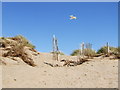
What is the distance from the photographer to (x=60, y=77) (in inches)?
323

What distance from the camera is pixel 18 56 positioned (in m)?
12.3

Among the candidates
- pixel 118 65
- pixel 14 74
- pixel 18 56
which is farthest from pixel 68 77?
pixel 18 56

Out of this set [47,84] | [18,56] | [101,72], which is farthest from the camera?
[18,56]

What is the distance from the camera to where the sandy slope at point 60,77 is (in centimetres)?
729

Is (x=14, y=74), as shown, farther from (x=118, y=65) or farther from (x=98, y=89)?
(x=118, y=65)

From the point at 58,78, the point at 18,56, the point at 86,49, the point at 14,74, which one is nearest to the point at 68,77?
the point at 58,78

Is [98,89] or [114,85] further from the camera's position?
[114,85]

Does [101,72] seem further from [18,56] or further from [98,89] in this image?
[18,56]

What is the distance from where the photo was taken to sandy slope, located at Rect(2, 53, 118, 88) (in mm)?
7293

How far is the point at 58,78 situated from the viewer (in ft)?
26.5

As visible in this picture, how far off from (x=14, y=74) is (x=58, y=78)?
4.10 ft

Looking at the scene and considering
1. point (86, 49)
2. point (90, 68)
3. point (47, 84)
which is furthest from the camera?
point (86, 49)

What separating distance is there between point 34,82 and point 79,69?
2.53 m

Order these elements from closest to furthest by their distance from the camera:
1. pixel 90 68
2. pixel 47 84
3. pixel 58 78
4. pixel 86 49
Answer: pixel 47 84 → pixel 58 78 → pixel 90 68 → pixel 86 49
